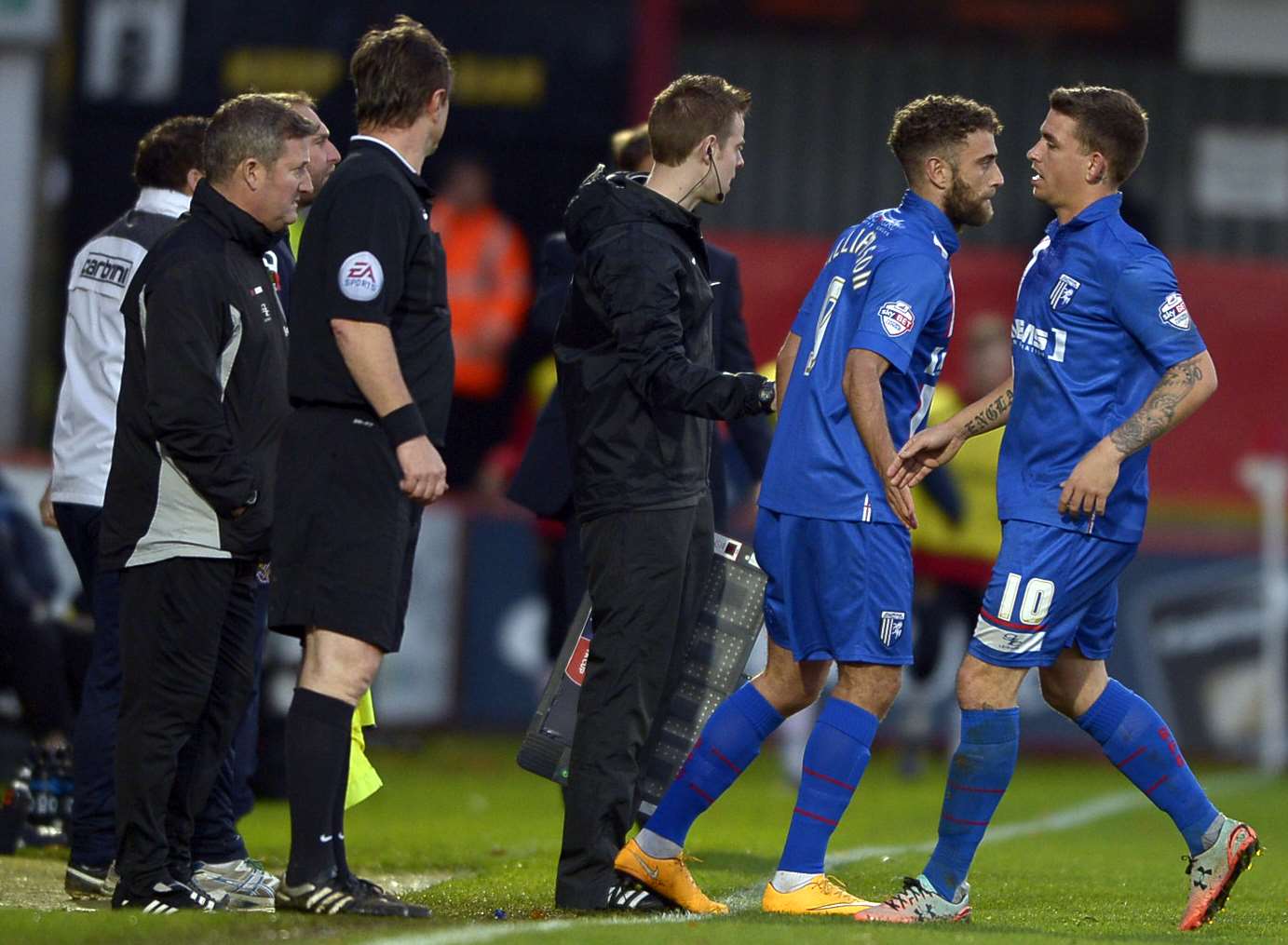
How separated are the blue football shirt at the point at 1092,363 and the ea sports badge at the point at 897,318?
38cm

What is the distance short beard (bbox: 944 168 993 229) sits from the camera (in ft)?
19.4

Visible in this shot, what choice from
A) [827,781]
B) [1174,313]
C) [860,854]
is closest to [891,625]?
[827,781]

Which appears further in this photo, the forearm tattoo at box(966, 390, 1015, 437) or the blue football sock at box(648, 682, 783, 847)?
the forearm tattoo at box(966, 390, 1015, 437)

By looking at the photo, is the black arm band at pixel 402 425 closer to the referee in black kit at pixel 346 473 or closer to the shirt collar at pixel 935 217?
the referee in black kit at pixel 346 473

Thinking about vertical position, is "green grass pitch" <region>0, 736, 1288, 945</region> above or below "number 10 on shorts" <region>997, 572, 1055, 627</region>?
below

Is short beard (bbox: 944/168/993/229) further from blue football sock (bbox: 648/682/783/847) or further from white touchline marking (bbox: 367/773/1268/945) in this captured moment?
white touchline marking (bbox: 367/773/1268/945)

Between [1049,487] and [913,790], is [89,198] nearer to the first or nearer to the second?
[913,790]

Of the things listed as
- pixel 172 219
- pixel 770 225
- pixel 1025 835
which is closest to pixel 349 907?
pixel 172 219

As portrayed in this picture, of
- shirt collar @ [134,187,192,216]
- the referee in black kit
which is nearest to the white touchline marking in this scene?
the referee in black kit

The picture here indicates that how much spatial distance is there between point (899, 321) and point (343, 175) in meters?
1.46

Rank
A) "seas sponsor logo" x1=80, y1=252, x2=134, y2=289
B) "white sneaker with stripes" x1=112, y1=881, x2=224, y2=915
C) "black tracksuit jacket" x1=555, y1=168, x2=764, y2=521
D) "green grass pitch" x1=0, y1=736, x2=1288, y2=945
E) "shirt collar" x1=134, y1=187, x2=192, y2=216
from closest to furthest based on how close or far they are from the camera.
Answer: "green grass pitch" x1=0, y1=736, x2=1288, y2=945 → "black tracksuit jacket" x1=555, y1=168, x2=764, y2=521 → "white sneaker with stripes" x1=112, y1=881, x2=224, y2=915 → "seas sponsor logo" x1=80, y1=252, x2=134, y2=289 → "shirt collar" x1=134, y1=187, x2=192, y2=216

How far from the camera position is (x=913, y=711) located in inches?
454

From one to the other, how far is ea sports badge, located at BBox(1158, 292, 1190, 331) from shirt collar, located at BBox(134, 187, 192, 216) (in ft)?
9.65

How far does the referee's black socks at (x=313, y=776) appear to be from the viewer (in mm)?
5160
